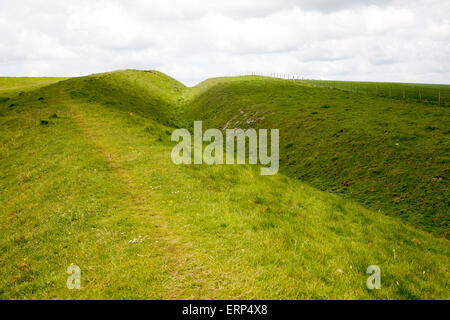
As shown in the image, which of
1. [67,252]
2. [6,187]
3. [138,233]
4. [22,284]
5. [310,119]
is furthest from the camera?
[310,119]

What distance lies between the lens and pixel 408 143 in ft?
79.7

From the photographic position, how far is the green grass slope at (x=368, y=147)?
60.5ft

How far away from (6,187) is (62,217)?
8.52 meters

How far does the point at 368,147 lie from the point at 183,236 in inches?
896

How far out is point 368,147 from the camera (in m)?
25.4

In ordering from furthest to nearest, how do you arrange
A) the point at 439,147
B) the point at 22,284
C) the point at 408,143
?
the point at 408,143, the point at 439,147, the point at 22,284

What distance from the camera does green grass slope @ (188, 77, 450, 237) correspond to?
1844cm

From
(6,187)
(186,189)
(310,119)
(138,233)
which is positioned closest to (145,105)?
(310,119)

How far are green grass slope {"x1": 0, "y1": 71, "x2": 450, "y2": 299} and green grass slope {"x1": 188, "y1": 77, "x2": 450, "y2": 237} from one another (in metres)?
5.14

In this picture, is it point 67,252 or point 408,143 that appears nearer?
point 67,252

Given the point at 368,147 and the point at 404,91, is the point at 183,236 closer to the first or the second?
the point at 368,147

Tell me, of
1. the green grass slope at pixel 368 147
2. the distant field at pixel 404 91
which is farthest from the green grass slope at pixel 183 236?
the distant field at pixel 404 91
